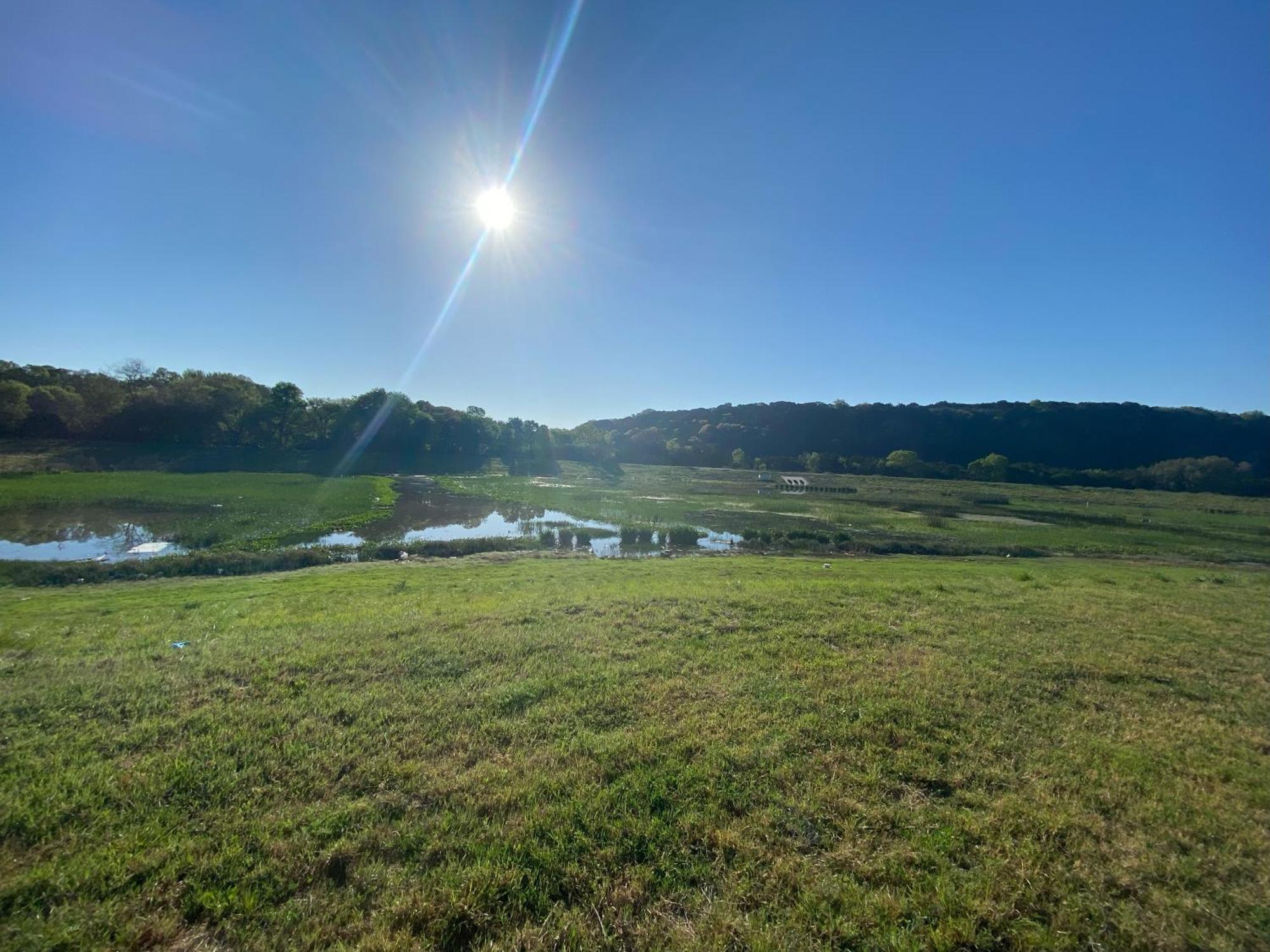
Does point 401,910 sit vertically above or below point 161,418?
below

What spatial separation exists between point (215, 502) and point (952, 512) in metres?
63.9

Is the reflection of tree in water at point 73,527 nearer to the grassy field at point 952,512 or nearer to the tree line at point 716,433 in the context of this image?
the grassy field at point 952,512

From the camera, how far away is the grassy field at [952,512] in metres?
31.8

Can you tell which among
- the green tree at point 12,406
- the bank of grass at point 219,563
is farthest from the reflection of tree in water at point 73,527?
the green tree at point 12,406

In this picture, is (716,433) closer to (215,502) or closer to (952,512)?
(952,512)

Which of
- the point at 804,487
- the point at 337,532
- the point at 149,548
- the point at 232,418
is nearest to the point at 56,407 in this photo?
the point at 232,418

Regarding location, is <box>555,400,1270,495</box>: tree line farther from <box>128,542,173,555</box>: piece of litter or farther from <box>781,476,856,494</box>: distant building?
<box>128,542,173,555</box>: piece of litter

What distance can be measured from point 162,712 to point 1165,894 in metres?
10.1

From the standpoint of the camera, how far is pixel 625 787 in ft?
16.0

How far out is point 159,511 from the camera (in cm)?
3017

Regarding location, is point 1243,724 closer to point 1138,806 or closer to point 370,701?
point 1138,806

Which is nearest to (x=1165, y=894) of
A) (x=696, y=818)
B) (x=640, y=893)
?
(x=696, y=818)

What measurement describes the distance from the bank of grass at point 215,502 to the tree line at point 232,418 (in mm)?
25201

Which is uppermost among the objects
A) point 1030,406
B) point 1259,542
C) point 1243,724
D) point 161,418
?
point 1030,406
